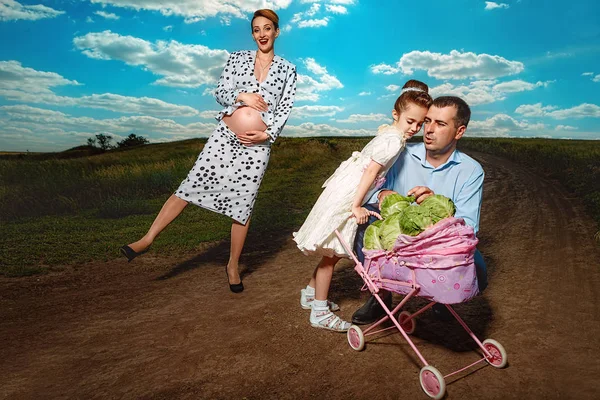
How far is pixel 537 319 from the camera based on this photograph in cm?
433

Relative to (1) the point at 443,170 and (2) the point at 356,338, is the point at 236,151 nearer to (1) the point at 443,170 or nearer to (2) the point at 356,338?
(1) the point at 443,170

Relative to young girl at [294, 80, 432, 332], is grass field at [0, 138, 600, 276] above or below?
below

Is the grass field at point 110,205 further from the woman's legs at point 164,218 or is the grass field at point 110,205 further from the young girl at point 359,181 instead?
the young girl at point 359,181

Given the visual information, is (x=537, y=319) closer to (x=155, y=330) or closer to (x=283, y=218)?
(x=155, y=330)

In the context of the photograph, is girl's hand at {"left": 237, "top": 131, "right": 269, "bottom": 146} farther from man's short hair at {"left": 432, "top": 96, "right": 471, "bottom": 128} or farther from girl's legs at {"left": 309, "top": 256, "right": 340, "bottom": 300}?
man's short hair at {"left": 432, "top": 96, "right": 471, "bottom": 128}

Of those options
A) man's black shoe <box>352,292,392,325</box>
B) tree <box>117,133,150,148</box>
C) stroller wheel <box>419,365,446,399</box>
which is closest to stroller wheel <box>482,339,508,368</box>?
stroller wheel <box>419,365,446,399</box>

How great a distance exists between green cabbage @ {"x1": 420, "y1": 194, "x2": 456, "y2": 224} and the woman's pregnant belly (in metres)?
2.38

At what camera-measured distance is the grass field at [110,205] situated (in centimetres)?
711

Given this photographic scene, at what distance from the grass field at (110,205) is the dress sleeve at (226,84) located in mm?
2837

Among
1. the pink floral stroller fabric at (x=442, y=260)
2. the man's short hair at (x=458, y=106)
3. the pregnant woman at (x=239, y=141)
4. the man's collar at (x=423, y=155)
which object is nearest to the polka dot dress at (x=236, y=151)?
the pregnant woman at (x=239, y=141)

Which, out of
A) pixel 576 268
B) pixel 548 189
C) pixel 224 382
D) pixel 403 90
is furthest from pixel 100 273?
pixel 548 189

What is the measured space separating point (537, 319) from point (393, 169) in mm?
1899

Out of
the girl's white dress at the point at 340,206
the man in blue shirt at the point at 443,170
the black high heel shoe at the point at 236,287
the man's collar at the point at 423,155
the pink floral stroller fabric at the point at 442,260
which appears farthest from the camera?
the black high heel shoe at the point at 236,287

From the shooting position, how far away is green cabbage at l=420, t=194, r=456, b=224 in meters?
2.90
